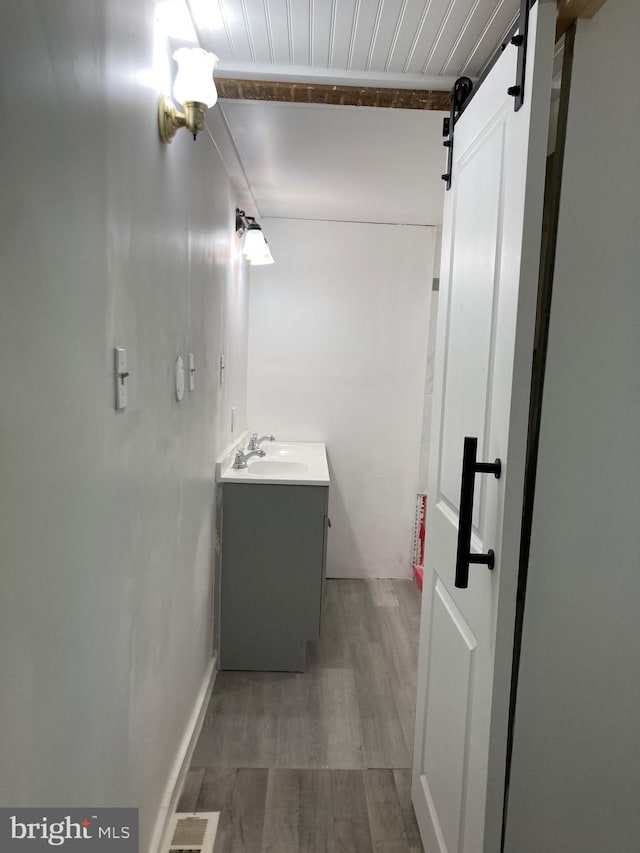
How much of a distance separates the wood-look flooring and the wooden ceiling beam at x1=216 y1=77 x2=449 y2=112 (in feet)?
7.34

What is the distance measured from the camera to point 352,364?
380 centimetres

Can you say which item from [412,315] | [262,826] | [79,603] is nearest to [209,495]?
[262,826]

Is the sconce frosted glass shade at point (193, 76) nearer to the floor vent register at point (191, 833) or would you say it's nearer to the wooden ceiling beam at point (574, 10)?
the wooden ceiling beam at point (574, 10)

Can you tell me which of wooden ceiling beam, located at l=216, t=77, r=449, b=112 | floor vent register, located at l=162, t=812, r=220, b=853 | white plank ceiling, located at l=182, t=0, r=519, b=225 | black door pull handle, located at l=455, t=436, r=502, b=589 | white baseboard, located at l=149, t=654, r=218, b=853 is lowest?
floor vent register, located at l=162, t=812, r=220, b=853

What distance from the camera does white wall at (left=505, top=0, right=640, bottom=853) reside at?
1109 millimetres

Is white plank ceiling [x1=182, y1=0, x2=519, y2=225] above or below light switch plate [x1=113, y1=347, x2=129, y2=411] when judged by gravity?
above

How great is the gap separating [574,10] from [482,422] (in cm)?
80

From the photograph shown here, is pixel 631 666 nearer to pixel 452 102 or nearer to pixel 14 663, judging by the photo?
pixel 14 663

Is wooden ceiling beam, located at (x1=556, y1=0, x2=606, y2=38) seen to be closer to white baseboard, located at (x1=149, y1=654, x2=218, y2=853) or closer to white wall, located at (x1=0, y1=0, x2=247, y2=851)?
white wall, located at (x1=0, y1=0, x2=247, y2=851)

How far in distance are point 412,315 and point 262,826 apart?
2.90 metres

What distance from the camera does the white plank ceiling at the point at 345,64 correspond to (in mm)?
1478

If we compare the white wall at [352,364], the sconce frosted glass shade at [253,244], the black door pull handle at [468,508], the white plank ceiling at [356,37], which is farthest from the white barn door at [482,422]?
the white wall at [352,364]

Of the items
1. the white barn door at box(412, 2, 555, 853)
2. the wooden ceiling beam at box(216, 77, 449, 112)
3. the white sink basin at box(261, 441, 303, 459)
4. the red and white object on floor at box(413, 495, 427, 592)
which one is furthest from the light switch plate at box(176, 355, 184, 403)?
the red and white object on floor at box(413, 495, 427, 592)

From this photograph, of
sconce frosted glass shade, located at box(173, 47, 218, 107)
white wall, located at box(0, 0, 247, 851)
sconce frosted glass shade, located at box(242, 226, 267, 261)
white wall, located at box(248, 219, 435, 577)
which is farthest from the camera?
white wall, located at box(248, 219, 435, 577)
